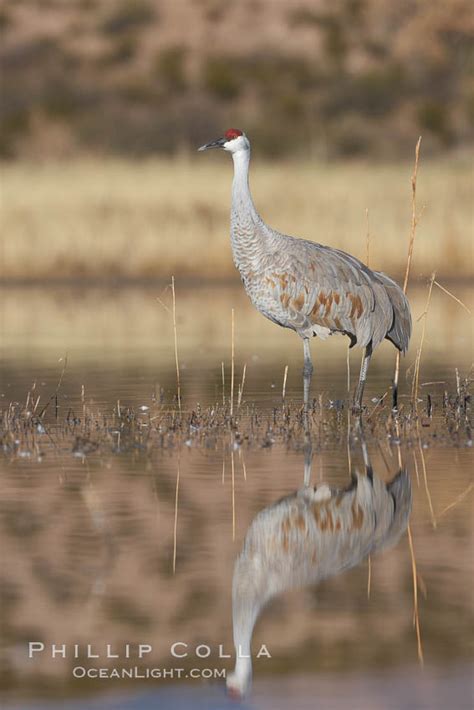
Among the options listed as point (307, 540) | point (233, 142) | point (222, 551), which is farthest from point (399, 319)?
point (222, 551)

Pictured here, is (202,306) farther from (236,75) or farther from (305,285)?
(236,75)

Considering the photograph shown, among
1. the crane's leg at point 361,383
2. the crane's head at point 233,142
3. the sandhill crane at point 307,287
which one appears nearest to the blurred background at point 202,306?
the crane's leg at point 361,383

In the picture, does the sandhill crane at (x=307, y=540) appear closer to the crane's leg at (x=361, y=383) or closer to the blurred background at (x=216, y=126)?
the crane's leg at (x=361, y=383)

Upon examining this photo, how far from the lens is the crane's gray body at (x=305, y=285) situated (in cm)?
1132

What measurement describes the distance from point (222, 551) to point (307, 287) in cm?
428

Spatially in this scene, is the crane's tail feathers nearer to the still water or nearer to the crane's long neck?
the still water

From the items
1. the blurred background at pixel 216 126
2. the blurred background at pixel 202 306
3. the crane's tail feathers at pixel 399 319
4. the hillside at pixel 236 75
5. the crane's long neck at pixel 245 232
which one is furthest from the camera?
the hillside at pixel 236 75

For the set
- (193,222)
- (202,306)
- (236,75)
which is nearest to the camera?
(202,306)

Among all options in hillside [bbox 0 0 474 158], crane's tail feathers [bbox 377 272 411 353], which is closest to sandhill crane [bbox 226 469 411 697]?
crane's tail feathers [bbox 377 272 411 353]

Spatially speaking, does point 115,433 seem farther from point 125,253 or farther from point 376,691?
point 125,253

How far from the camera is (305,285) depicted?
1130 centimetres

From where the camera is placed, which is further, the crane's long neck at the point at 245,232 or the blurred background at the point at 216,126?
the blurred background at the point at 216,126

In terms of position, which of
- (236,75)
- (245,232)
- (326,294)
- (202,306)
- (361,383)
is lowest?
(361,383)

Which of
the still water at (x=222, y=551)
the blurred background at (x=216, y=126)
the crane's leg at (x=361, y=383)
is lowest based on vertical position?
the still water at (x=222, y=551)
